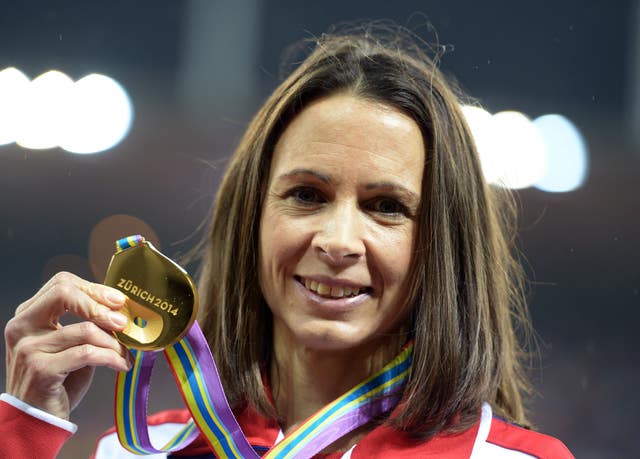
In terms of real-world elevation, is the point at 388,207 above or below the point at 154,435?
above

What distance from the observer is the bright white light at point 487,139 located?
5.55 feet

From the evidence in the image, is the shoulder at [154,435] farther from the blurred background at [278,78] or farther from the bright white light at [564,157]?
the bright white light at [564,157]

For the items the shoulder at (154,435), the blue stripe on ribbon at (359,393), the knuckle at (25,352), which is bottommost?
the shoulder at (154,435)

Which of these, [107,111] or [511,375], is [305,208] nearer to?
[511,375]

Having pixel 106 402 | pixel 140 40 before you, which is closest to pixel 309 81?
pixel 140 40

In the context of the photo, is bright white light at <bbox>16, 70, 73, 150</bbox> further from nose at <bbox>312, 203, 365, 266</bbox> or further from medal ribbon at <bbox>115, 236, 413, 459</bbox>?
nose at <bbox>312, 203, 365, 266</bbox>

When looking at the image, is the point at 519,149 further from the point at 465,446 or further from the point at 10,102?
the point at 10,102

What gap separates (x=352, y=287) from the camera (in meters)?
1.32

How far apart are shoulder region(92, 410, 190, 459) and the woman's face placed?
345mm

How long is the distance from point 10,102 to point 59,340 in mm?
772

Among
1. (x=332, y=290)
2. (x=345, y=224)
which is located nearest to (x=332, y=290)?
(x=332, y=290)

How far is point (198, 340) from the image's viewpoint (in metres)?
1.34

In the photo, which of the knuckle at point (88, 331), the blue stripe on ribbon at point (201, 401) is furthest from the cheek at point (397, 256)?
the knuckle at point (88, 331)

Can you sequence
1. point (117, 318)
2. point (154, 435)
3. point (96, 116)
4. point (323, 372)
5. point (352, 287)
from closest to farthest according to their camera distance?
point (117, 318)
point (352, 287)
point (323, 372)
point (154, 435)
point (96, 116)
